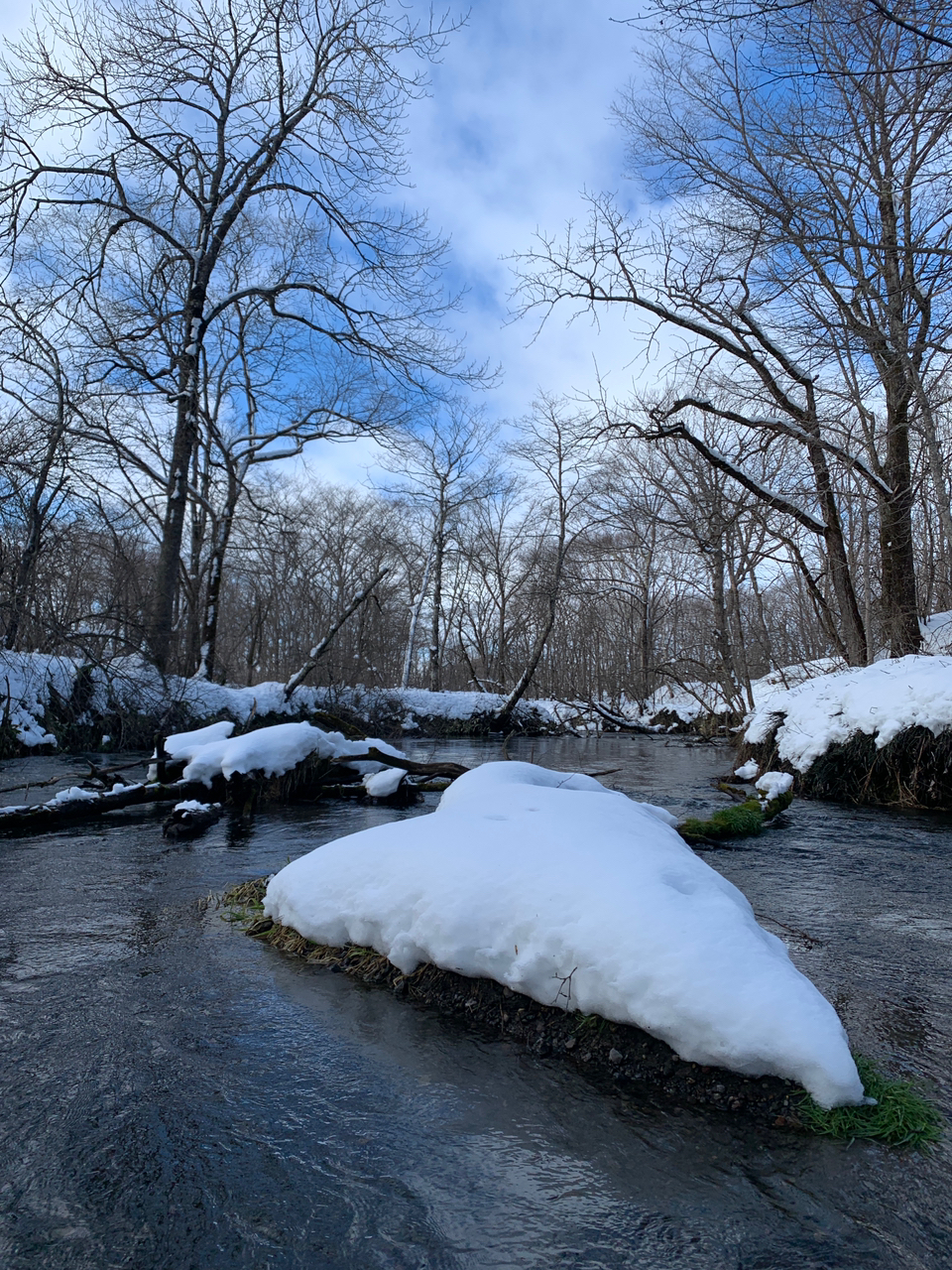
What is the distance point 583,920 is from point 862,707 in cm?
761

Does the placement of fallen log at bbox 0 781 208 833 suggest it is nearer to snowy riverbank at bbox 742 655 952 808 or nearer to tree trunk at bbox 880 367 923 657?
snowy riverbank at bbox 742 655 952 808

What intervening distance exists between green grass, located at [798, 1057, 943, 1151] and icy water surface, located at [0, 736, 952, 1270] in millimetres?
53

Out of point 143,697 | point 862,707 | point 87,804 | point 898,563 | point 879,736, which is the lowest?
point 87,804

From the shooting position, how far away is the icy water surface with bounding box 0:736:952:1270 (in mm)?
1890

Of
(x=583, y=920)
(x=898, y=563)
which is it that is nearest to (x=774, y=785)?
(x=898, y=563)

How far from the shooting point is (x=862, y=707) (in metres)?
9.19

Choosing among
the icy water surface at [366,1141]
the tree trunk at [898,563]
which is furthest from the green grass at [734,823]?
the tree trunk at [898,563]

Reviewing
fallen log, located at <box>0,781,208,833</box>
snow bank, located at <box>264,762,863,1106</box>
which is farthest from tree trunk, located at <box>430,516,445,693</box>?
snow bank, located at <box>264,762,863,1106</box>

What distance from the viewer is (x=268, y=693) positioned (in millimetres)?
15305

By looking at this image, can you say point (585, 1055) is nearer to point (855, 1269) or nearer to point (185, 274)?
point (855, 1269)

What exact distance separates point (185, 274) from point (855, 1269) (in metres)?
19.0

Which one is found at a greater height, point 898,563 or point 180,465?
point 180,465

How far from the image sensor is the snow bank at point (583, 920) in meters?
→ 2.47

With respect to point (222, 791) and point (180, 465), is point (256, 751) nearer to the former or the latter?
point (222, 791)
